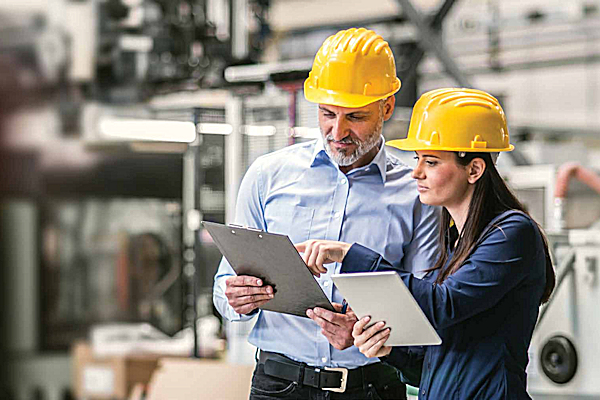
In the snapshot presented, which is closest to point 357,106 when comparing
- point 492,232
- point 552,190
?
point 492,232

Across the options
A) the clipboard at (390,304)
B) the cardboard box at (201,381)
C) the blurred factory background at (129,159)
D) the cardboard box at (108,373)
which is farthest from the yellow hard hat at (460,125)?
the cardboard box at (108,373)

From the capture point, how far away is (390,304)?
135cm

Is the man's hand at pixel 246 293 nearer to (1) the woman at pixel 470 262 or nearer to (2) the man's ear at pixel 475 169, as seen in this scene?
(1) the woman at pixel 470 262

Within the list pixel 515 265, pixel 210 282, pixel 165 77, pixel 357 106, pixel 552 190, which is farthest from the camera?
pixel 165 77

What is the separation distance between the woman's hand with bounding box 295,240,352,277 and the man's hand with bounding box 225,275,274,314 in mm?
119

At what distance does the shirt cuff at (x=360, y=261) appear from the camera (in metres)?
1.45

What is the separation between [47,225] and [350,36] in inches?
181

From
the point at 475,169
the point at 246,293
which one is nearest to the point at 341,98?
the point at 475,169

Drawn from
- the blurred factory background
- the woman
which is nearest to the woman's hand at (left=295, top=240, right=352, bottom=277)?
the woman

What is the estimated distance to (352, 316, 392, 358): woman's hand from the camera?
1.41m

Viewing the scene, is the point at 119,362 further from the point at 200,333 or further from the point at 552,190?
the point at 552,190

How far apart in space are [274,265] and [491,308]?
1.32 feet

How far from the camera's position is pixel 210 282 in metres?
4.05

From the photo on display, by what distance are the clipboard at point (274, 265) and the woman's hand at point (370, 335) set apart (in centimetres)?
13
